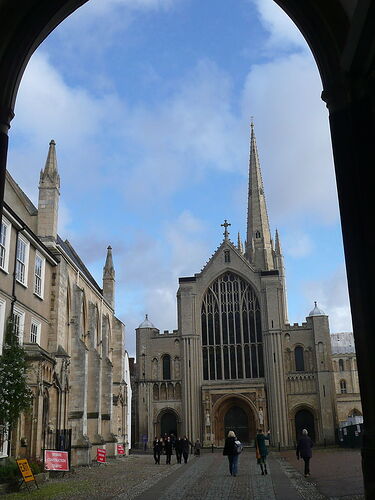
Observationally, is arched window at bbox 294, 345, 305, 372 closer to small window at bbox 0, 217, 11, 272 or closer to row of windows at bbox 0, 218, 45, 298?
row of windows at bbox 0, 218, 45, 298

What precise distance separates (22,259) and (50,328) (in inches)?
177

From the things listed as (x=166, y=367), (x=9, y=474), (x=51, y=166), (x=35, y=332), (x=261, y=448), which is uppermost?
(x=51, y=166)

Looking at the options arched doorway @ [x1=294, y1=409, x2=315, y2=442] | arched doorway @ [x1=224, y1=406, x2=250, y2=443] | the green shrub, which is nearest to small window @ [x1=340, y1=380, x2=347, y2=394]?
arched doorway @ [x1=294, y1=409, x2=315, y2=442]

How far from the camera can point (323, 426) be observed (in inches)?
1916

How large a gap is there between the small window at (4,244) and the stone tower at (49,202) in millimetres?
5954

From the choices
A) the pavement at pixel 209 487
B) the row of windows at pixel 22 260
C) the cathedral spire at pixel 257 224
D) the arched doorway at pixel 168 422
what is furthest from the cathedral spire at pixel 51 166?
the cathedral spire at pixel 257 224

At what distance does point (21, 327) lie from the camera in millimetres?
22578

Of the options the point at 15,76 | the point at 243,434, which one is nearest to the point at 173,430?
the point at 243,434

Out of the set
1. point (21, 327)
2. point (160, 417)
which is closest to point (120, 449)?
point (160, 417)

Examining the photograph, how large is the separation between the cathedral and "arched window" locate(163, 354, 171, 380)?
0.30 feet

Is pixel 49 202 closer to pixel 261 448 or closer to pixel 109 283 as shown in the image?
pixel 261 448

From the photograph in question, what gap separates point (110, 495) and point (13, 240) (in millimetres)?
10663

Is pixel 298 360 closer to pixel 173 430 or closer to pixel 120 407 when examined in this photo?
pixel 173 430

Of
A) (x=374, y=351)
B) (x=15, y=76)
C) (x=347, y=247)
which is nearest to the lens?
(x=374, y=351)
